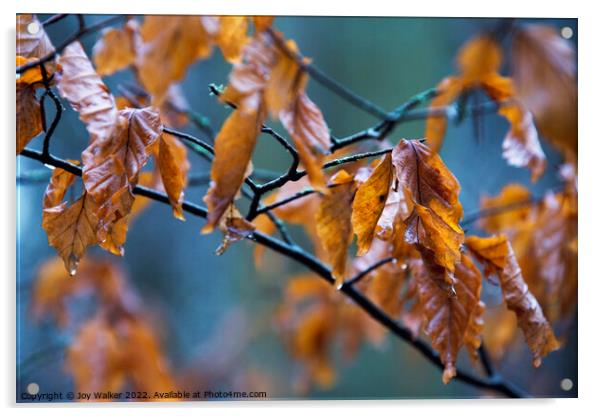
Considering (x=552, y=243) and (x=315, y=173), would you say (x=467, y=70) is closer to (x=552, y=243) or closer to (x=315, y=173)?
(x=315, y=173)

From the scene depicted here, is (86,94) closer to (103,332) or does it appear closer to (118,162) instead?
(118,162)

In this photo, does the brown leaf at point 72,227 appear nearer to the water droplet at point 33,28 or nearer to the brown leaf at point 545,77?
the water droplet at point 33,28

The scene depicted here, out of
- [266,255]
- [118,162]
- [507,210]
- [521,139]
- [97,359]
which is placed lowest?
[266,255]

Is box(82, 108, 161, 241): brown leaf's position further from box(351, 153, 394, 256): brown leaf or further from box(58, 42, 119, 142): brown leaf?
box(351, 153, 394, 256): brown leaf

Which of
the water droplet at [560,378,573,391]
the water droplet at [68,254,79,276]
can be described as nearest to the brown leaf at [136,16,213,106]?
the water droplet at [68,254,79,276]

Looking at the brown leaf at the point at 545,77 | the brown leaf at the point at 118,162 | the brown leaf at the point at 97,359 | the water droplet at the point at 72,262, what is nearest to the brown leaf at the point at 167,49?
the brown leaf at the point at 118,162
